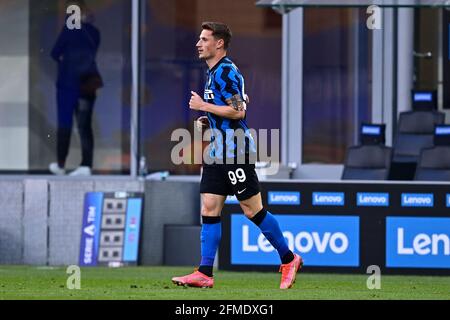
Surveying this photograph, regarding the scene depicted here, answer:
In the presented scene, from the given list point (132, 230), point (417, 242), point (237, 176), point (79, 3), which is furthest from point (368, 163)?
point (237, 176)

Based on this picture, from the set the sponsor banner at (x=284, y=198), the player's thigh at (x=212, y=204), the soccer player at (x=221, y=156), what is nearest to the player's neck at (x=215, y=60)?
the soccer player at (x=221, y=156)

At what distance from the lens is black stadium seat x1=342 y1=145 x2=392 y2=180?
18.3m

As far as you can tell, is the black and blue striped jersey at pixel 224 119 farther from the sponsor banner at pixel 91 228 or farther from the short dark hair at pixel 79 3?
the short dark hair at pixel 79 3

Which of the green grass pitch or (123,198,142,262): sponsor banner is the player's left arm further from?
(123,198,142,262): sponsor banner

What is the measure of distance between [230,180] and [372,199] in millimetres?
4413

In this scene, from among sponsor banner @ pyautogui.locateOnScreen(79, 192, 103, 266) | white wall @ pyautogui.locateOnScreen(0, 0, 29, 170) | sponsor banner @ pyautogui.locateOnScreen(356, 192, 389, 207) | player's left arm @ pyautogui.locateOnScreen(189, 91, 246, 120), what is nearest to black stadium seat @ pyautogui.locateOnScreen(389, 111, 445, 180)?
sponsor banner @ pyautogui.locateOnScreen(356, 192, 389, 207)

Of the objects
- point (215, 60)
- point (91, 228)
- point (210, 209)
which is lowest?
point (91, 228)

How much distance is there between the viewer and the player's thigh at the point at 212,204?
12.7 meters

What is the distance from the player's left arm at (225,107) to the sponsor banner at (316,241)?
4.49 metres

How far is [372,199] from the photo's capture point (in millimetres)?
16766

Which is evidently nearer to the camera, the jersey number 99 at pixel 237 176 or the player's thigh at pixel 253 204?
the jersey number 99 at pixel 237 176

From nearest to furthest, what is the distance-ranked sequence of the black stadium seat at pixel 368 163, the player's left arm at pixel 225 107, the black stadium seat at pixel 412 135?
the player's left arm at pixel 225 107 < the black stadium seat at pixel 368 163 < the black stadium seat at pixel 412 135

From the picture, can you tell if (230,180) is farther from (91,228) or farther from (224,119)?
(91,228)
